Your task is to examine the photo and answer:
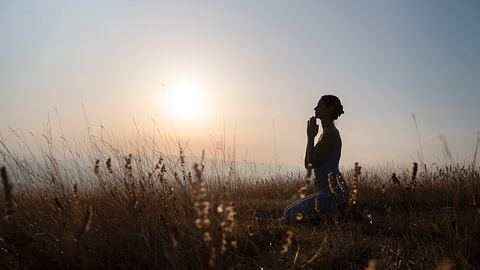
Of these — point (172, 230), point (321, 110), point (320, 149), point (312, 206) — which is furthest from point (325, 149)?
point (172, 230)

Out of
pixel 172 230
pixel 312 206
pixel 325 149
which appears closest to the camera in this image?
pixel 172 230

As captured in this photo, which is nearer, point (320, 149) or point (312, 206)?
point (312, 206)

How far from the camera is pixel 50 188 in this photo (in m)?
3.99

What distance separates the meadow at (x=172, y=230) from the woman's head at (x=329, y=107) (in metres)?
1.28

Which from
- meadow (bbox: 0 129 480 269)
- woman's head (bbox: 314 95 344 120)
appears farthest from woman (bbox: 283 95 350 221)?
meadow (bbox: 0 129 480 269)

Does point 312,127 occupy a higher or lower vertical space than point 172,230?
higher

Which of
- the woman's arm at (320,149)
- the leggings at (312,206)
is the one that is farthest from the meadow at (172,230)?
the woman's arm at (320,149)

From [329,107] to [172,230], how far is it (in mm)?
3986

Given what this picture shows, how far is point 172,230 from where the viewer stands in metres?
1.30

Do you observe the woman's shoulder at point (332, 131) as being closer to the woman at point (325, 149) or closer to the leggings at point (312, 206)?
the woman at point (325, 149)

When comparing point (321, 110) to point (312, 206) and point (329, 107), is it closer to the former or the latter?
point (329, 107)

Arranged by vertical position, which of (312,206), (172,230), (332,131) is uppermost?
(332,131)

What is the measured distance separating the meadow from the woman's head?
128cm

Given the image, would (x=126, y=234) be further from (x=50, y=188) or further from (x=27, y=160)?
(x=27, y=160)
